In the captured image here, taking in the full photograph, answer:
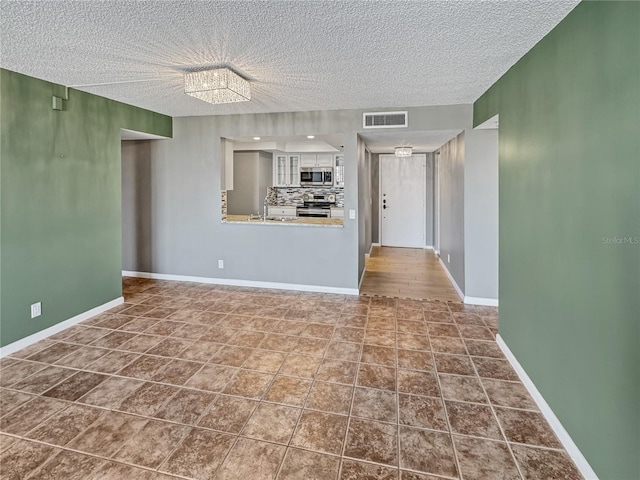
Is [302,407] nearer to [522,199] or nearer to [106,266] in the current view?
[522,199]

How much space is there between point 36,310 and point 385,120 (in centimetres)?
425

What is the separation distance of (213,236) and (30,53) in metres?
3.00

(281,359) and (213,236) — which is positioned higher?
(213,236)

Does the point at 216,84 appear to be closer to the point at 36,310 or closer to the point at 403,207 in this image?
the point at 36,310

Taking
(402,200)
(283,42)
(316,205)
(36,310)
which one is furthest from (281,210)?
(283,42)

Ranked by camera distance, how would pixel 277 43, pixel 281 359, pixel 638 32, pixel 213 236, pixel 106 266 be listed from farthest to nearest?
pixel 213 236 < pixel 106 266 < pixel 281 359 < pixel 277 43 < pixel 638 32

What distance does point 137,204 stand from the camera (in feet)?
18.6

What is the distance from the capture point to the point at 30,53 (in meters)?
2.70

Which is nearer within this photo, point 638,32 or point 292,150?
point 638,32

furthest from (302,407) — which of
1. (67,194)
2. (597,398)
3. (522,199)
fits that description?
(67,194)

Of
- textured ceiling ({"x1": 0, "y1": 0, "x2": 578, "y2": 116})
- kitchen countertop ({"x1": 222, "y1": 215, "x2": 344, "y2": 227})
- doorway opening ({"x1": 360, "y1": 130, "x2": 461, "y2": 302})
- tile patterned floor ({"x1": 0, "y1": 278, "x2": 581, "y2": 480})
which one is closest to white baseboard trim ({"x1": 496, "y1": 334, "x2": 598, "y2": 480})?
tile patterned floor ({"x1": 0, "y1": 278, "x2": 581, "y2": 480})

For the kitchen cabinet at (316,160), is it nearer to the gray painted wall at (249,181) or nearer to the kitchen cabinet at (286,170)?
the kitchen cabinet at (286,170)

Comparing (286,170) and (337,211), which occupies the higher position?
(286,170)

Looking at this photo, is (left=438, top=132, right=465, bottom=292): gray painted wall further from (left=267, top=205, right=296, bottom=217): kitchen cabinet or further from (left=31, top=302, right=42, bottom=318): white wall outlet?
(left=31, top=302, right=42, bottom=318): white wall outlet
